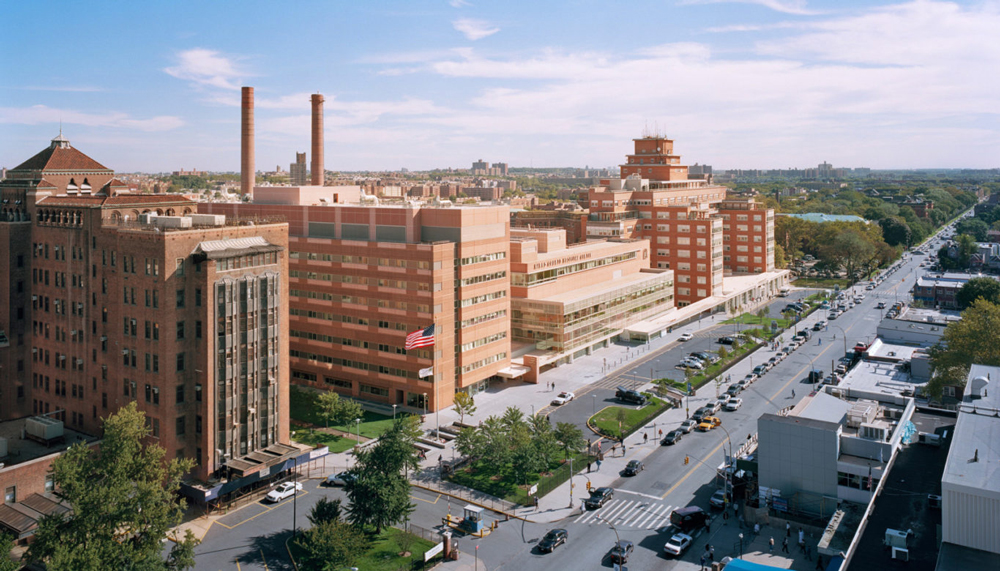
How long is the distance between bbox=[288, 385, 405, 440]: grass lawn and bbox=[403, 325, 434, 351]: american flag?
31.2ft

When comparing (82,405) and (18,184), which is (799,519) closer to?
(82,405)

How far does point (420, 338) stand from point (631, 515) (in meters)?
30.5

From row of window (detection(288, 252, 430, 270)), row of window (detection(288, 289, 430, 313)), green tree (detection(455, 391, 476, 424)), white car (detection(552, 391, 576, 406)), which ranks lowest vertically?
white car (detection(552, 391, 576, 406))

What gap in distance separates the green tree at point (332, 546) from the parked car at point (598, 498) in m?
19.7

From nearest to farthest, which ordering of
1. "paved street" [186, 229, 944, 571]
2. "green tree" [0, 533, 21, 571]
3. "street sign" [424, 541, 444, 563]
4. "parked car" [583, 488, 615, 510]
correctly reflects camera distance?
"green tree" [0, 533, 21, 571] → "street sign" [424, 541, 444, 563] → "paved street" [186, 229, 944, 571] → "parked car" [583, 488, 615, 510]

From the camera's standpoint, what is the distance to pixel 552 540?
54.6 metres

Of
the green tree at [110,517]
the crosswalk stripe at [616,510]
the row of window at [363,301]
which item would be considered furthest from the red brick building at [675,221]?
the green tree at [110,517]

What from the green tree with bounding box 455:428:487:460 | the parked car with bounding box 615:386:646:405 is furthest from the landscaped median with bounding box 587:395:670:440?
the green tree with bounding box 455:428:487:460

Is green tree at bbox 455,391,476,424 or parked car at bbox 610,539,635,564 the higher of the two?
green tree at bbox 455,391,476,424

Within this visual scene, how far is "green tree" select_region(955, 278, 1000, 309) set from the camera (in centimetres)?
13425

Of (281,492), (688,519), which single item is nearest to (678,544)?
(688,519)

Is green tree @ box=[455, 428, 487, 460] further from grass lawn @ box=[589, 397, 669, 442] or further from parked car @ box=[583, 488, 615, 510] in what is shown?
grass lawn @ box=[589, 397, 669, 442]

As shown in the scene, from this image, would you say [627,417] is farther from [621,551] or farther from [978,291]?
[978,291]

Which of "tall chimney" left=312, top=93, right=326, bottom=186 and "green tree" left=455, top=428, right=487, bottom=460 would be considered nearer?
"green tree" left=455, top=428, right=487, bottom=460
